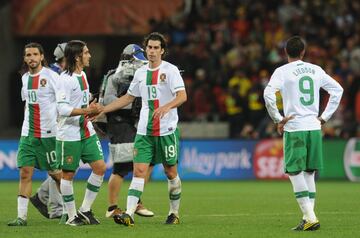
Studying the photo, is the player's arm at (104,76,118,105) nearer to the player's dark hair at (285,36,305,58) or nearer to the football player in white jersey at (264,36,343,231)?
the football player in white jersey at (264,36,343,231)

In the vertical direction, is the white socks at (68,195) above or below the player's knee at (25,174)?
below

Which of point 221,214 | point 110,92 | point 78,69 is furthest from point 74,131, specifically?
point 221,214

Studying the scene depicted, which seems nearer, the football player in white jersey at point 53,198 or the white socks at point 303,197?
the white socks at point 303,197

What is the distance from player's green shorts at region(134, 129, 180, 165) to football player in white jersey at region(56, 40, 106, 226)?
26.2 inches

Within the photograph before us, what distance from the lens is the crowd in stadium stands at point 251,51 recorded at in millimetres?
24891

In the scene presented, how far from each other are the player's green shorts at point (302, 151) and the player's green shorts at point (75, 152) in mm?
2384

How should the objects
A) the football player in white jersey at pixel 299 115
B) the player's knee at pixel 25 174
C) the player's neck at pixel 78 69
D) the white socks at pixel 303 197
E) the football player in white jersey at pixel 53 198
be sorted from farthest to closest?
the football player in white jersey at pixel 53 198 < the player's knee at pixel 25 174 < the player's neck at pixel 78 69 < the football player in white jersey at pixel 299 115 < the white socks at pixel 303 197

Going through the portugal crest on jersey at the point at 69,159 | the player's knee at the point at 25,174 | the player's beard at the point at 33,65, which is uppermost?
the player's beard at the point at 33,65

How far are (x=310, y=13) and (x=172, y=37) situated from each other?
3796mm

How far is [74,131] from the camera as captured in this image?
12.4m

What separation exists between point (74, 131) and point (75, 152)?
262 mm

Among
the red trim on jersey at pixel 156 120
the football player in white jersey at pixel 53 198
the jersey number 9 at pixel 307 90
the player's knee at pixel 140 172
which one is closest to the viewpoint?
the jersey number 9 at pixel 307 90

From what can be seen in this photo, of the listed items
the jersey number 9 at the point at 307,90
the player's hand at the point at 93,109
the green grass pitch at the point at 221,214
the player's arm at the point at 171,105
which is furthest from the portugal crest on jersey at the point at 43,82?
the jersey number 9 at the point at 307,90

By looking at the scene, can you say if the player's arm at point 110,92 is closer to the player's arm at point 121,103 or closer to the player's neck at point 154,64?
the player's arm at point 121,103
